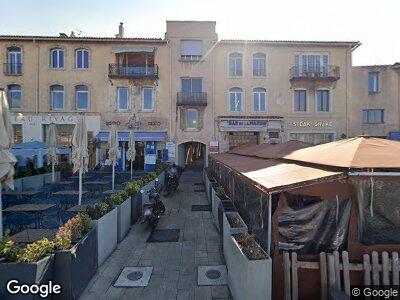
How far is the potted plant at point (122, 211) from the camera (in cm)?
821

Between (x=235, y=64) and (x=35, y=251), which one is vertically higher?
(x=235, y=64)

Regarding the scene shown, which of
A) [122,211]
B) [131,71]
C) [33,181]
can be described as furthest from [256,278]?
[131,71]

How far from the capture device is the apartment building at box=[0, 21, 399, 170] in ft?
83.0

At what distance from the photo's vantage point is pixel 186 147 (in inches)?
1121

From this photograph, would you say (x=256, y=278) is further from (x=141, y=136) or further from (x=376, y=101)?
(x=376, y=101)

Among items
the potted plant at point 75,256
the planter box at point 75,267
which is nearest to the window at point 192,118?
the potted plant at point 75,256

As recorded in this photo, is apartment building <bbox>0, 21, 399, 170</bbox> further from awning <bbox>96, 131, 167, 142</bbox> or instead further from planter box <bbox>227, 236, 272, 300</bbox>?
planter box <bbox>227, 236, 272, 300</bbox>

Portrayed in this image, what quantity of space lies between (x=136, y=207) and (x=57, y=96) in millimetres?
19615

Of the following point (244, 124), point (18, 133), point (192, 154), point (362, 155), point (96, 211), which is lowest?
point (96, 211)

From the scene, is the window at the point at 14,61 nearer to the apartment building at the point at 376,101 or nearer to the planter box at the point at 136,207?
the planter box at the point at 136,207

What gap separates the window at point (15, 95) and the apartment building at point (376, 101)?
2911 centimetres

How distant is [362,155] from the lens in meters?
4.82

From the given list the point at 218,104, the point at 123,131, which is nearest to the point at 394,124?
the point at 218,104

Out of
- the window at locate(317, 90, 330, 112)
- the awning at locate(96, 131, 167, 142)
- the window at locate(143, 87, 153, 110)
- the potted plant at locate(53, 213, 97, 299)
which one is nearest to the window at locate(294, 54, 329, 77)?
the window at locate(317, 90, 330, 112)
